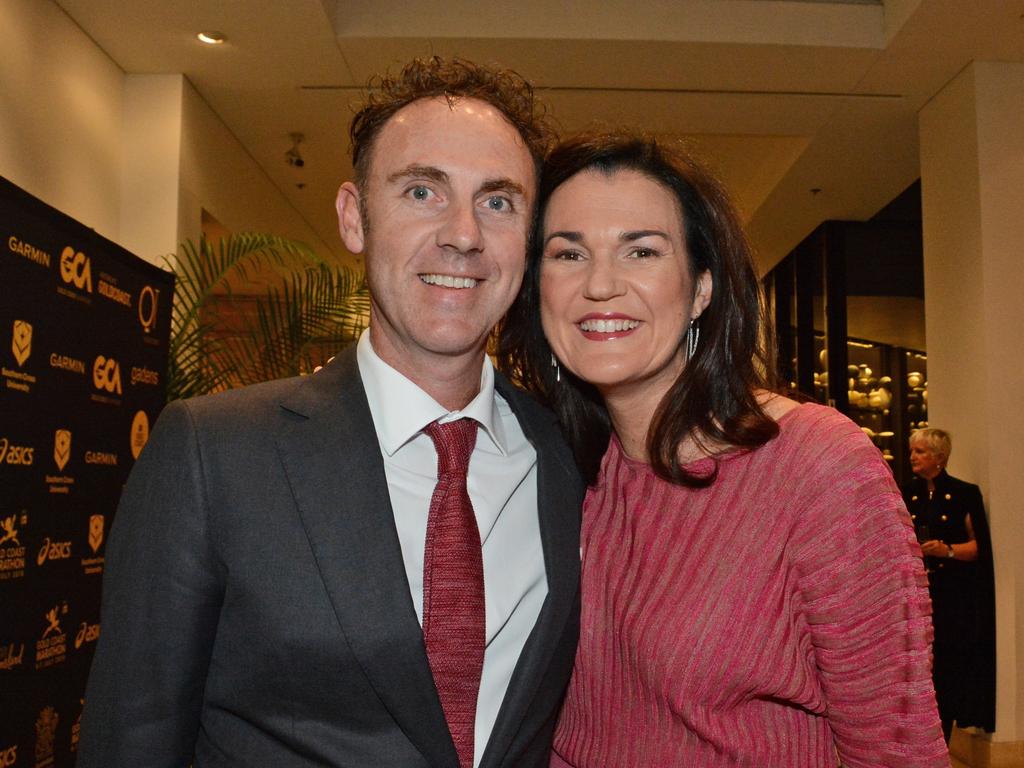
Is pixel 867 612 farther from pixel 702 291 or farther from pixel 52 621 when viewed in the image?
pixel 52 621

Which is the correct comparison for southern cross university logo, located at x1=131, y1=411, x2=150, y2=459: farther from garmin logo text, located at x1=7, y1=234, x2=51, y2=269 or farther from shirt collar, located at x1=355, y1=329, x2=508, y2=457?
shirt collar, located at x1=355, y1=329, x2=508, y2=457

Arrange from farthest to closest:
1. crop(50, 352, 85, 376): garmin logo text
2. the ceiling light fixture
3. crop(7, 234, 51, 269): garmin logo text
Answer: the ceiling light fixture
crop(50, 352, 85, 376): garmin logo text
crop(7, 234, 51, 269): garmin logo text

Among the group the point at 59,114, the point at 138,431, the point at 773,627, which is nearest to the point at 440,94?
the point at 773,627

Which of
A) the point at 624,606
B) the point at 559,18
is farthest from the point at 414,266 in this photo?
the point at 559,18

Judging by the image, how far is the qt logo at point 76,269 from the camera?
10.3 feet

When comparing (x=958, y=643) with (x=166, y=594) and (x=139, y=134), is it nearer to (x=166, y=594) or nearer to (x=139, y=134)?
(x=166, y=594)

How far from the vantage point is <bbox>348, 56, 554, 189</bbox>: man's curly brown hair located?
6.17ft

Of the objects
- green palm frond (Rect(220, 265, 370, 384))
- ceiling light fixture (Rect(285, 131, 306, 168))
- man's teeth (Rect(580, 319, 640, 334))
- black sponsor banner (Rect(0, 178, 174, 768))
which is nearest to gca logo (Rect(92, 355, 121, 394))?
black sponsor banner (Rect(0, 178, 174, 768))

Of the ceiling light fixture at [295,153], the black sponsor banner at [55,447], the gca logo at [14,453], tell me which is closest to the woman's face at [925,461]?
the black sponsor banner at [55,447]

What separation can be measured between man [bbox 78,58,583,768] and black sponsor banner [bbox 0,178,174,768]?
1599 mm

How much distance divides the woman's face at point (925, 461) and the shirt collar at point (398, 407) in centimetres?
474

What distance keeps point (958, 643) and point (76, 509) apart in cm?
480

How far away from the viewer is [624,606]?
1.85 meters

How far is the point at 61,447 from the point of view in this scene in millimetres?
3182
